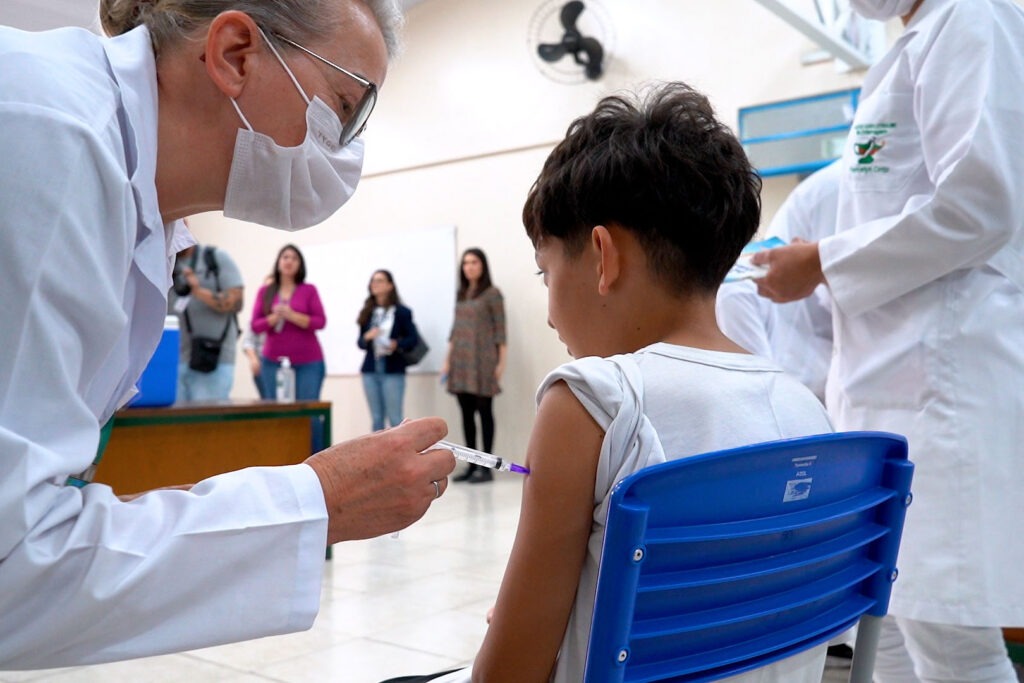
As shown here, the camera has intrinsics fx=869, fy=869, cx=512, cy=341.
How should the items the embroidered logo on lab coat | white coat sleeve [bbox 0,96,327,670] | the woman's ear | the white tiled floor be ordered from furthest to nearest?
the white tiled floor, the embroidered logo on lab coat, the woman's ear, white coat sleeve [bbox 0,96,327,670]

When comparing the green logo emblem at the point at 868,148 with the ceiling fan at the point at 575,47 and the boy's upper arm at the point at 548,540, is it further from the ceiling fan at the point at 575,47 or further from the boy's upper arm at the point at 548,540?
the ceiling fan at the point at 575,47

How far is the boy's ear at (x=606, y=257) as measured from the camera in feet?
3.25

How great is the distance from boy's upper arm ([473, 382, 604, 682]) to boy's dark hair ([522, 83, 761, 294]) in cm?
29

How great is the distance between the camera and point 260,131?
3.03ft

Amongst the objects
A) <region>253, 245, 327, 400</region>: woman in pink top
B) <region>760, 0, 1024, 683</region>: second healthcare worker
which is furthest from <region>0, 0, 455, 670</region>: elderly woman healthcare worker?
<region>253, 245, 327, 400</region>: woman in pink top

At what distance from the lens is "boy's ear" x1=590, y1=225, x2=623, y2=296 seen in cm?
99

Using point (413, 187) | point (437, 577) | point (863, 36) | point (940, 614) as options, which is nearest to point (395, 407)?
point (413, 187)

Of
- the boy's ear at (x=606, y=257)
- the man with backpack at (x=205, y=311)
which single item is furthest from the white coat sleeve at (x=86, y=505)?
the man with backpack at (x=205, y=311)

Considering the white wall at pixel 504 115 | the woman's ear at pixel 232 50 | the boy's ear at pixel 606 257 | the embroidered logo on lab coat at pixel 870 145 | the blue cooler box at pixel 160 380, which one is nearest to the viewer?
the woman's ear at pixel 232 50

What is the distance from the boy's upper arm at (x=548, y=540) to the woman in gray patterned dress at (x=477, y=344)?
5274 millimetres

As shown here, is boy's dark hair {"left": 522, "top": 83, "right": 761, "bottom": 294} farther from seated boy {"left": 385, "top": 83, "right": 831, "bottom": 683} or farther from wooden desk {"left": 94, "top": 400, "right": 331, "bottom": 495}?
wooden desk {"left": 94, "top": 400, "right": 331, "bottom": 495}

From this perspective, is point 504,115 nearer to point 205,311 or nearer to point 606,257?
point 205,311

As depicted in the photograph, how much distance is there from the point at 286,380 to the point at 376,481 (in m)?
4.73

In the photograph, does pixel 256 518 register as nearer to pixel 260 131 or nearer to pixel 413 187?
pixel 260 131
